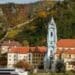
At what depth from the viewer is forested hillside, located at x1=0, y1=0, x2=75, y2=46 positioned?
21.1 metres

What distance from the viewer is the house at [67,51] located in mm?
18039

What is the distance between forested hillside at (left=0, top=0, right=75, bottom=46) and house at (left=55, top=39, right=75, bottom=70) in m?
0.91

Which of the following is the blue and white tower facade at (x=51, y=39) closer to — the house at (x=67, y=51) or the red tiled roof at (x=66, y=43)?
the house at (x=67, y=51)

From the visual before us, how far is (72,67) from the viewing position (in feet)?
58.1

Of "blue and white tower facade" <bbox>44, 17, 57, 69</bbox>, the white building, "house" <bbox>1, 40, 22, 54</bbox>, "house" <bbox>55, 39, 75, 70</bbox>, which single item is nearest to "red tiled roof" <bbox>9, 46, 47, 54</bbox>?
the white building

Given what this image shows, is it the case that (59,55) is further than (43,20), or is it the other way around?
(43,20)

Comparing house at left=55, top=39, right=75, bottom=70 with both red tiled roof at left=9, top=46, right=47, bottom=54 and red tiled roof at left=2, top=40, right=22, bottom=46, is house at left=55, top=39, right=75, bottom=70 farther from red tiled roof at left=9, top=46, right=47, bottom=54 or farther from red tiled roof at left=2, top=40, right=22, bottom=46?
red tiled roof at left=2, top=40, right=22, bottom=46

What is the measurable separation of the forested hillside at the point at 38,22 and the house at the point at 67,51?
91 cm

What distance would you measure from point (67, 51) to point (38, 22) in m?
3.88

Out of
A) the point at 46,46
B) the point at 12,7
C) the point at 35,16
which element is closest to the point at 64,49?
the point at 46,46

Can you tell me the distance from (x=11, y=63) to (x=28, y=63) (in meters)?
0.75

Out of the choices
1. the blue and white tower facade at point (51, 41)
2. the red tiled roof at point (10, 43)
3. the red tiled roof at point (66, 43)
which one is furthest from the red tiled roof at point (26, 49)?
the red tiled roof at point (10, 43)

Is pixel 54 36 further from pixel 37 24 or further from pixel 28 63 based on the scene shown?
pixel 37 24

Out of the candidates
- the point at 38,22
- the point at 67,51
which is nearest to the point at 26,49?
the point at 67,51
